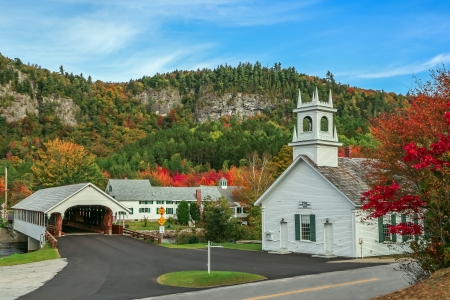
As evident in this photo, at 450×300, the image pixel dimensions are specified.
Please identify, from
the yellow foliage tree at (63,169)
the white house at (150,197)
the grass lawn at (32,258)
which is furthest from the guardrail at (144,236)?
the yellow foliage tree at (63,169)

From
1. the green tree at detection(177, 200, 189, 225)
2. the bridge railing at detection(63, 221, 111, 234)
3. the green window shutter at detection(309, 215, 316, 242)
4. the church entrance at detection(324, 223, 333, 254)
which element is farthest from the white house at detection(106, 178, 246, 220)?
the church entrance at detection(324, 223, 333, 254)

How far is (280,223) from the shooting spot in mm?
29438

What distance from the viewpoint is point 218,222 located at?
37.9 meters

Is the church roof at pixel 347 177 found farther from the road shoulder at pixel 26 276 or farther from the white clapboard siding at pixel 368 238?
the road shoulder at pixel 26 276

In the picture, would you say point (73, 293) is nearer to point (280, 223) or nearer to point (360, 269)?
point (360, 269)

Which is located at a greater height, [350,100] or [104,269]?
[350,100]

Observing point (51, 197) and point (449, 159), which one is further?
point (51, 197)

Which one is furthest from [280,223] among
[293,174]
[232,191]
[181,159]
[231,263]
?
[181,159]

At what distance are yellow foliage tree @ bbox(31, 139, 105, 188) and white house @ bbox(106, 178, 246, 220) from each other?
4.04 m

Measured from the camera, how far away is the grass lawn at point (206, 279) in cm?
1748

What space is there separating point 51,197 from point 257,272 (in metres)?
28.6

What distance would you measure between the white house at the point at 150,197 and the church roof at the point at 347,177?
150 feet

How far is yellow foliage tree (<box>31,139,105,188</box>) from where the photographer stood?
74.6m

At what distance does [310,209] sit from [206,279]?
37.8ft
